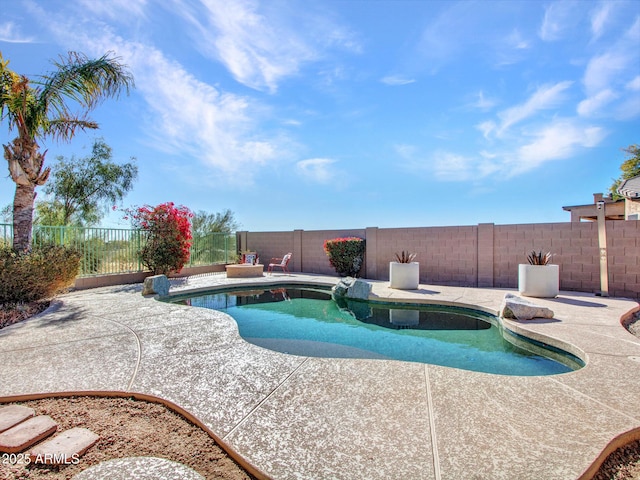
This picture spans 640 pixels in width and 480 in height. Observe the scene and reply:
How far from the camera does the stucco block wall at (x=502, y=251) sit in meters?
7.29

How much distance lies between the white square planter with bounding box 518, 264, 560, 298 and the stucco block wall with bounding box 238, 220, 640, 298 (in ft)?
5.46

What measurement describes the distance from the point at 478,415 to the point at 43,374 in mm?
3666

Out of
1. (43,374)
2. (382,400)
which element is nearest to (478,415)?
(382,400)

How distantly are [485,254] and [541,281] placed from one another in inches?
87.6

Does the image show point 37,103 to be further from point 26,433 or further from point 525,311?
point 525,311

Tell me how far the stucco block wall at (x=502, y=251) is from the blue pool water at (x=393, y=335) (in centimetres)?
341

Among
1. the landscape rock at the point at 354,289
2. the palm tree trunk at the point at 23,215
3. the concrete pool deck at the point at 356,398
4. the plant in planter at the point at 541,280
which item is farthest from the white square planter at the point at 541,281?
the palm tree trunk at the point at 23,215

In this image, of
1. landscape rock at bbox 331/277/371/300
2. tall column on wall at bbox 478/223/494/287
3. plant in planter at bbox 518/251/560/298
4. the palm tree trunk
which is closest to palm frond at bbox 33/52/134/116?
the palm tree trunk

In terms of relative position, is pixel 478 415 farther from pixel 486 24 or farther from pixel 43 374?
pixel 486 24

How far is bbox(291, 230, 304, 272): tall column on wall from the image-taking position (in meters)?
12.8

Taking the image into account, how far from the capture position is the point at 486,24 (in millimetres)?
6039

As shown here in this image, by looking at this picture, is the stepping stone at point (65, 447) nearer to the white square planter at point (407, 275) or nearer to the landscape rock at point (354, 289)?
the landscape rock at point (354, 289)

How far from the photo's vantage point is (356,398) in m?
2.44

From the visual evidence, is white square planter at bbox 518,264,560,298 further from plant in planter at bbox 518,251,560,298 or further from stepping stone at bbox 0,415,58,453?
stepping stone at bbox 0,415,58,453
